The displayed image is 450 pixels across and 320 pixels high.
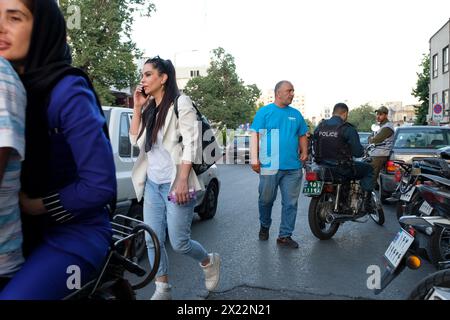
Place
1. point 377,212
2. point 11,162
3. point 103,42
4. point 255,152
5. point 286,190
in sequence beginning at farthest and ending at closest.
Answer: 1. point 103,42
2. point 377,212
3. point 255,152
4. point 286,190
5. point 11,162

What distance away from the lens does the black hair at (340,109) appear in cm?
649

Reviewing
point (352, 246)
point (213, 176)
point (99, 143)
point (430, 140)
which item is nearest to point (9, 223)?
point (99, 143)

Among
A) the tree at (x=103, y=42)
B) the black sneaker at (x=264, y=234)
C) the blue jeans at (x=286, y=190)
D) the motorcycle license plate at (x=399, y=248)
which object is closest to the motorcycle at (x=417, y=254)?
the motorcycle license plate at (x=399, y=248)

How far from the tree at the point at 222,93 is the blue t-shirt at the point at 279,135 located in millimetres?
38868

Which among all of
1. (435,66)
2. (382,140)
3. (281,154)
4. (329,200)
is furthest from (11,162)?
(435,66)

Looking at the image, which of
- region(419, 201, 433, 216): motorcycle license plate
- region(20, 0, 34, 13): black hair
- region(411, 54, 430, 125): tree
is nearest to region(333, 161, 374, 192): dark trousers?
region(419, 201, 433, 216): motorcycle license plate

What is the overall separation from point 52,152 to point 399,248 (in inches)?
99.3

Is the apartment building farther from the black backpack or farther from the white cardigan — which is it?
the white cardigan

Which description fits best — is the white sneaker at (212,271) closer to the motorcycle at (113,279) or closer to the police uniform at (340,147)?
the motorcycle at (113,279)

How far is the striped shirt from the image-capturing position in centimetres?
137

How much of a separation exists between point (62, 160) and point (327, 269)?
3745 mm

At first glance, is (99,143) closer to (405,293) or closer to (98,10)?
(405,293)

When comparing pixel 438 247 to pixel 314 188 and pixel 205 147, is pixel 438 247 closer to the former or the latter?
pixel 205 147

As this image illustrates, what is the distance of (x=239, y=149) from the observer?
81.5 feet
